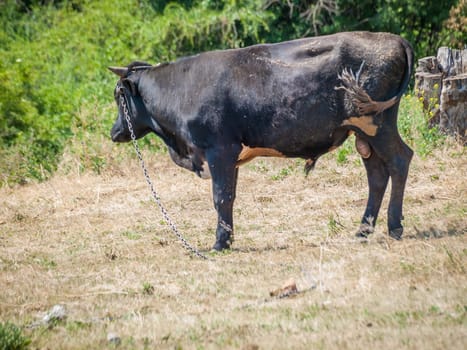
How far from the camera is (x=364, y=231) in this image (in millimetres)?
9570

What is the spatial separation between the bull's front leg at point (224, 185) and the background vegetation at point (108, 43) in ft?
14.8

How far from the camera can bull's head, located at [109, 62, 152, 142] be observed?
1070 cm

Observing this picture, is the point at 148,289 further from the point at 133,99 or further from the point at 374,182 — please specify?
the point at 133,99

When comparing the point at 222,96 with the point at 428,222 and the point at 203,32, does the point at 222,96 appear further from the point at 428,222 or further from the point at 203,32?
the point at 203,32

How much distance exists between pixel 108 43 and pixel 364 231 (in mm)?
12588

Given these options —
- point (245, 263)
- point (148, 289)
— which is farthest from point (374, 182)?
point (148, 289)

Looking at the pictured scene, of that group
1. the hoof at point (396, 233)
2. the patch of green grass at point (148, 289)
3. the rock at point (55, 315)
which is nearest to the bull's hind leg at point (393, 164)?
the hoof at point (396, 233)

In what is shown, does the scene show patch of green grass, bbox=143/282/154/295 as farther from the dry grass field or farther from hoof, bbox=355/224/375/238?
hoof, bbox=355/224/375/238

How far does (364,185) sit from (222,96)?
3529 millimetres

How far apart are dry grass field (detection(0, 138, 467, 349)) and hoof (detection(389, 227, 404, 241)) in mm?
144

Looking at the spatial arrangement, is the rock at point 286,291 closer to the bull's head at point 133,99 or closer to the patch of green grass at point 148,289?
the patch of green grass at point 148,289

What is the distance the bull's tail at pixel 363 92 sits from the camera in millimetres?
9016

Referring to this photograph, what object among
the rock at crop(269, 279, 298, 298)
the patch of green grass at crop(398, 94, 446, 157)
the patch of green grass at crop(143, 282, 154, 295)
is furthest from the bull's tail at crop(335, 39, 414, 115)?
the patch of green grass at crop(398, 94, 446, 157)

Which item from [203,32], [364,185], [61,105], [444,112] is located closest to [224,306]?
[364,185]
